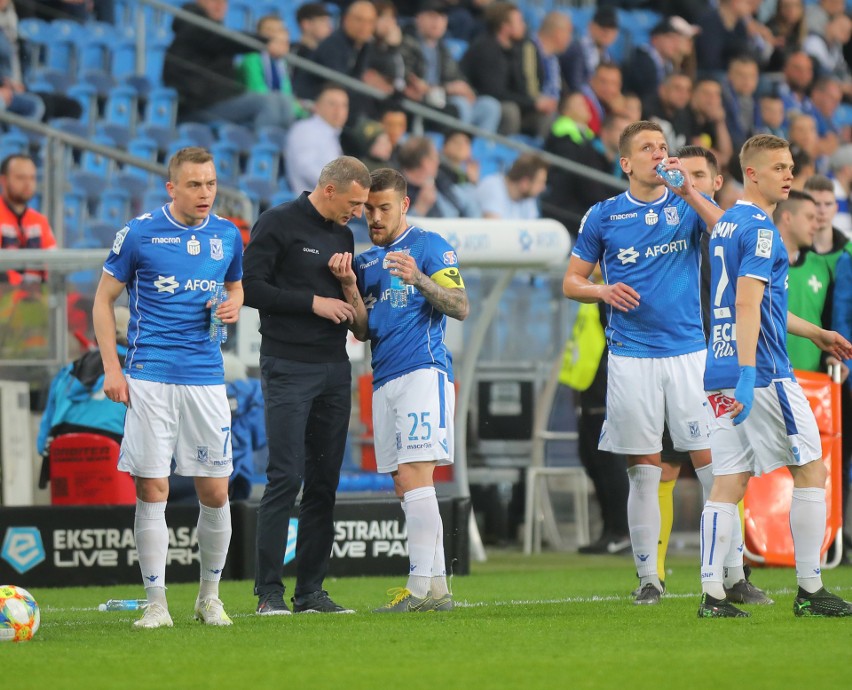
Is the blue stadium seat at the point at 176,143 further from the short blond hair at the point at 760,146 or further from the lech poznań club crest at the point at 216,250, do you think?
the short blond hair at the point at 760,146

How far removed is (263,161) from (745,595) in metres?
7.86

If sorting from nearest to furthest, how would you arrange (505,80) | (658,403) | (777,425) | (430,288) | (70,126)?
(777,425)
(430,288)
(658,403)
(70,126)
(505,80)

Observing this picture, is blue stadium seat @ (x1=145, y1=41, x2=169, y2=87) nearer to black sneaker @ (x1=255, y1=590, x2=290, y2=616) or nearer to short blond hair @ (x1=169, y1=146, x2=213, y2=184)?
short blond hair @ (x1=169, y1=146, x2=213, y2=184)

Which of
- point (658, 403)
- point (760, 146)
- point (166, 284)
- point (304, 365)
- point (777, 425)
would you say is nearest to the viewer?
point (777, 425)

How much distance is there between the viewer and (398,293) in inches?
279

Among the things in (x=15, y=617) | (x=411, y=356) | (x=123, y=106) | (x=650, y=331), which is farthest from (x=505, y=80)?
(x=15, y=617)

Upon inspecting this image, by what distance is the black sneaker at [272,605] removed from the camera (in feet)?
22.6

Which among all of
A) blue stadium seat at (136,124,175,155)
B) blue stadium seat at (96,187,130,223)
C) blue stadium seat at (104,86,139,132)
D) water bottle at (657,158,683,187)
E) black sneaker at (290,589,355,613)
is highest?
blue stadium seat at (104,86,139,132)

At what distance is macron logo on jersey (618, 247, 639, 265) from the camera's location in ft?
23.8

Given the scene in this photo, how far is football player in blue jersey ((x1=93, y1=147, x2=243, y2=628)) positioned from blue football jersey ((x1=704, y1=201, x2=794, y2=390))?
211cm

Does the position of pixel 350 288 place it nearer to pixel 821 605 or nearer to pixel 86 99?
pixel 821 605

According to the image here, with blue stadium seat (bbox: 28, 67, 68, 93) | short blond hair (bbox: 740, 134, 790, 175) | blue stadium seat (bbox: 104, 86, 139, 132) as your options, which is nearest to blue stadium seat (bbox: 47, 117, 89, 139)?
blue stadium seat (bbox: 104, 86, 139, 132)

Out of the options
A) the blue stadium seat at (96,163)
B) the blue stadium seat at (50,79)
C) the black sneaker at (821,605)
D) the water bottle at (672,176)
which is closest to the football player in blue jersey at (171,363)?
the water bottle at (672,176)

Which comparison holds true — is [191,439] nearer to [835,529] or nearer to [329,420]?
[329,420]
